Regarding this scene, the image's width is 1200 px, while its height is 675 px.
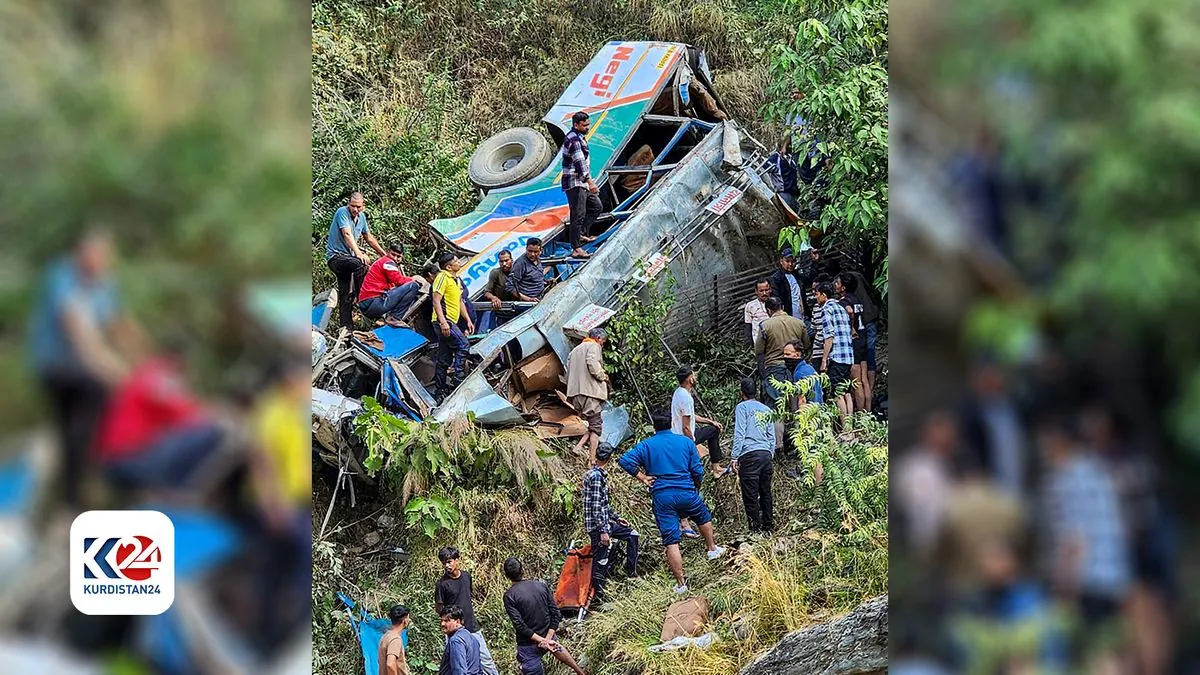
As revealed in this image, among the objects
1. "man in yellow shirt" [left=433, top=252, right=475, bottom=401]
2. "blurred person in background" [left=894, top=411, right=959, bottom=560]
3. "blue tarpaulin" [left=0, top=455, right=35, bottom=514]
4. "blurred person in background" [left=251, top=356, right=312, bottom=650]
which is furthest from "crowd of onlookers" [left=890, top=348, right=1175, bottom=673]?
"man in yellow shirt" [left=433, top=252, right=475, bottom=401]

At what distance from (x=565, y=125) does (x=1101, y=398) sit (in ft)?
9.61

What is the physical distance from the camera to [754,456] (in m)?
4.70

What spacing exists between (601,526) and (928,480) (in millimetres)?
2469

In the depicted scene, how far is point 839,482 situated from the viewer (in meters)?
4.68

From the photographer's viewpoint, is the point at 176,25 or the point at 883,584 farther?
the point at 883,584

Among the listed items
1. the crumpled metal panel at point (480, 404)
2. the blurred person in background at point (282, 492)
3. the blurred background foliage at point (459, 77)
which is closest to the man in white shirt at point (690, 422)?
the crumpled metal panel at point (480, 404)

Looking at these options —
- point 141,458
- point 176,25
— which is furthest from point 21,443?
point 176,25

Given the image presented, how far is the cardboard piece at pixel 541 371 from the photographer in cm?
Answer: 480

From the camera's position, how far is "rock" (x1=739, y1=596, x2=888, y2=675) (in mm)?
4539

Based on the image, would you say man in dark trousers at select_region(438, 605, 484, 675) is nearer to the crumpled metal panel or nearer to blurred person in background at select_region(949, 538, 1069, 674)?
the crumpled metal panel

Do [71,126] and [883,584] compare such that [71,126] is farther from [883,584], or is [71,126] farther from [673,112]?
[883,584]

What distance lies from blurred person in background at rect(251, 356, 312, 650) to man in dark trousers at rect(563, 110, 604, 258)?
228cm

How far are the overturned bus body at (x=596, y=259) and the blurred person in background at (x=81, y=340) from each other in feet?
7.35

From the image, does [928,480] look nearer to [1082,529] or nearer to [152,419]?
[1082,529]
